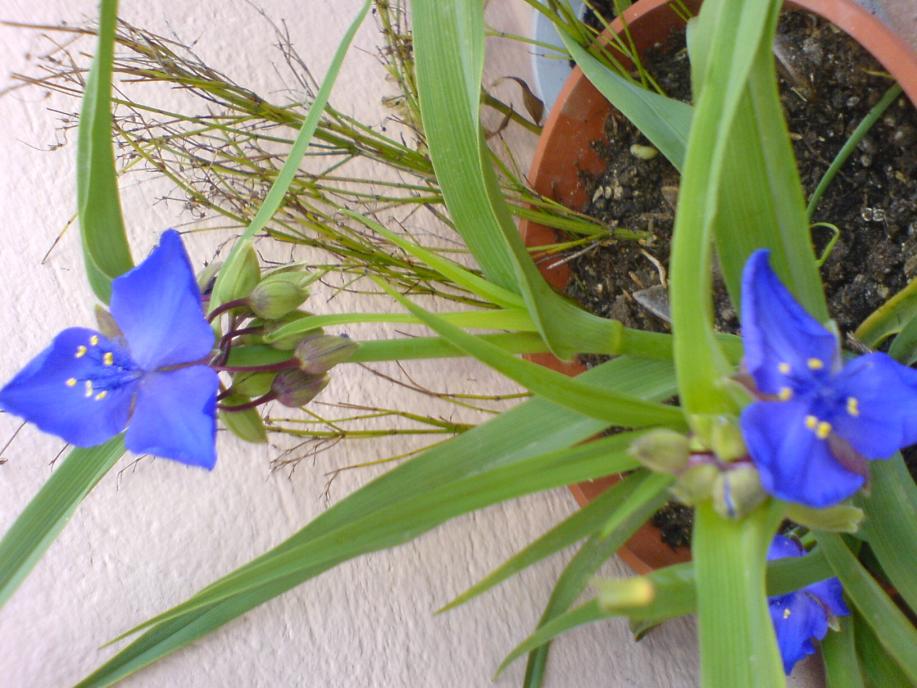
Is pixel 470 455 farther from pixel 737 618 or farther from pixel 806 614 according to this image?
pixel 806 614

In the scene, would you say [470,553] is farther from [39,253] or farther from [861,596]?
[39,253]

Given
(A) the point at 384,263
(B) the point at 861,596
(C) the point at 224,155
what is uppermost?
(C) the point at 224,155

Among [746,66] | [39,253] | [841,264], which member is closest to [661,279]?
[841,264]

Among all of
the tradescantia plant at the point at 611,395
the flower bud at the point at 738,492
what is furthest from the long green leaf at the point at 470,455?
the flower bud at the point at 738,492

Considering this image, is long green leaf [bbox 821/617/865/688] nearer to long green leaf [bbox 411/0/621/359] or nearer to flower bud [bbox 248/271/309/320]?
long green leaf [bbox 411/0/621/359]

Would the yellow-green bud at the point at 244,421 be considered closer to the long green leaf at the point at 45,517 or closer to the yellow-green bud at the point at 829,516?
the long green leaf at the point at 45,517

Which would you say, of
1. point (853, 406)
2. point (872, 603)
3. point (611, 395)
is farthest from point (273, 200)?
point (872, 603)

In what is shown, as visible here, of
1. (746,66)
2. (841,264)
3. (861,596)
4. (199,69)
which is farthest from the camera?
(199,69)
